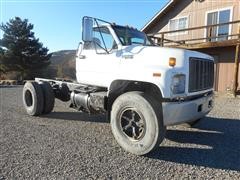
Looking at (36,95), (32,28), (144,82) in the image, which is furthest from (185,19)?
(32,28)

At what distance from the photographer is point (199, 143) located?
5.79 m

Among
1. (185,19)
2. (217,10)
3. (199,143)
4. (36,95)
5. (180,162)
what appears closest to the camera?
(180,162)

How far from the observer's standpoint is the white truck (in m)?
4.80

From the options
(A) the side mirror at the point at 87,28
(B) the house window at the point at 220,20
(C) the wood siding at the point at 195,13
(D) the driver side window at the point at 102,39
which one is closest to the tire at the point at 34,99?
(D) the driver side window at the point at 102,39

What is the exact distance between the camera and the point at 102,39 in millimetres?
6277

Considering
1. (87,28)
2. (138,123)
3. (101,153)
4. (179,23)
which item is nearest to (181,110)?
(138,123)

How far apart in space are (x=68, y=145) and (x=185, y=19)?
17126mm

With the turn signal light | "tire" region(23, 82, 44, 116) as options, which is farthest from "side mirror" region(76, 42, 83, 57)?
the turn signal light

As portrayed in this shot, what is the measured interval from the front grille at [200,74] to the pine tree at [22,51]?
34251 millimetres

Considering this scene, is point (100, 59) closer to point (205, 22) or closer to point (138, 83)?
point (138, 83)

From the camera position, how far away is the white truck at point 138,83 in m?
4.80

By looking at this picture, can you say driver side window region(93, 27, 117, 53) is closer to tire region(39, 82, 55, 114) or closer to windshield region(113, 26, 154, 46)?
windshield region(113, 26, 154, 46)

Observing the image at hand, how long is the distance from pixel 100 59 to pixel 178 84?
208 centimetres

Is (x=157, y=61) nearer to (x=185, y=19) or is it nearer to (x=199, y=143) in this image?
(x=199, y=143)
